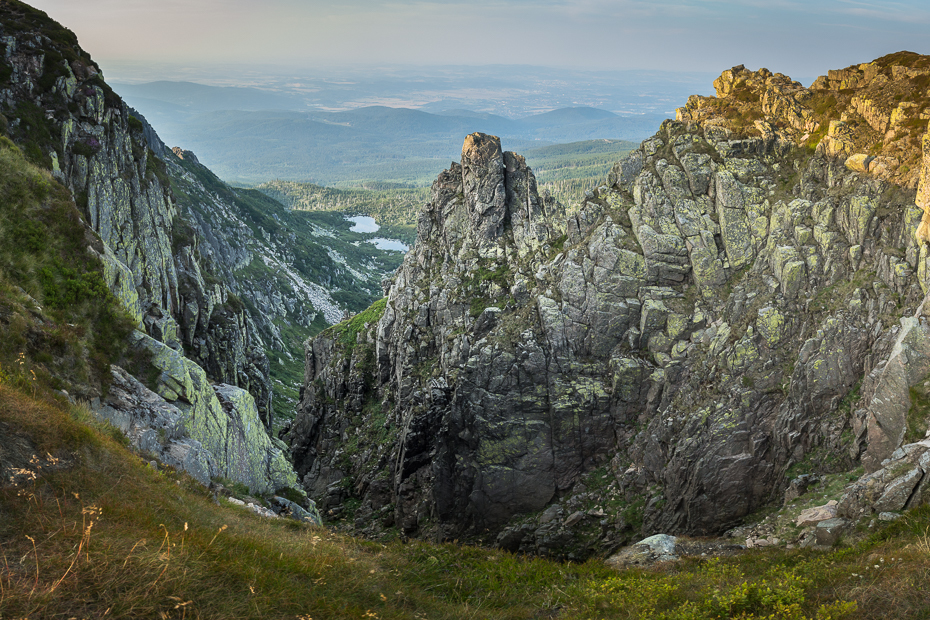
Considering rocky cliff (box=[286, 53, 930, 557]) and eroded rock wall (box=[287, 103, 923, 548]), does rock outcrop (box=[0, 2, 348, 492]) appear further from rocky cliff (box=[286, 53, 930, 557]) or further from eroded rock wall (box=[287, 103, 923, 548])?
rocky cliff (box=[286, 53, 930, 557])

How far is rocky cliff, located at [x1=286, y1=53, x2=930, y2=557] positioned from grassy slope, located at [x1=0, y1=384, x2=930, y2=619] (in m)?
14.2

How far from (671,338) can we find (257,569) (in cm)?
3432

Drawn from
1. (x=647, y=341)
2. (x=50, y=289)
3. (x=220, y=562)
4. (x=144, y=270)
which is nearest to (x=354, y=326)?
(x=144, y=270)

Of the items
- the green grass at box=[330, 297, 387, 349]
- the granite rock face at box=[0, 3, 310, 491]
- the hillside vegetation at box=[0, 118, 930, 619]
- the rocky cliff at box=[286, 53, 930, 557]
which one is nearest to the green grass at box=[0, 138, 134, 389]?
the hillside vegetation at box=[0, 118, 930, 619]

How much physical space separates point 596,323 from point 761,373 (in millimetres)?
12348

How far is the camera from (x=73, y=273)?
22.5 meters

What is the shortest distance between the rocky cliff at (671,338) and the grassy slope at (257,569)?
14159 millimetres

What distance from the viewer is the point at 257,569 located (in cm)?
1070

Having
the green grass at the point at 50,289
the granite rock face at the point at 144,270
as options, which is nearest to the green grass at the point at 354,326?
the granite rock face at the point at 144,270

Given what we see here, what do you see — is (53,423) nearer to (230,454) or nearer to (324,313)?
(230,454)

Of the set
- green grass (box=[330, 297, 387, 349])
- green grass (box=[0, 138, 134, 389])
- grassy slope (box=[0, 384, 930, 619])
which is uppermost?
green grass (box=[0, 138, 134, 389])

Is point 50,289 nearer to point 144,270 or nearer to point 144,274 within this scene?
point 144,274

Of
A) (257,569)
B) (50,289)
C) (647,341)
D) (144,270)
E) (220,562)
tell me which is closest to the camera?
(220,562)

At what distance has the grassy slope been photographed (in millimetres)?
8719
